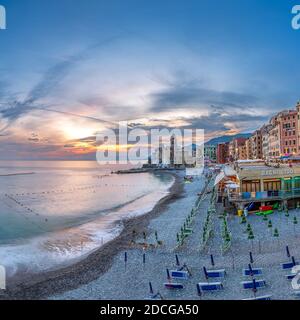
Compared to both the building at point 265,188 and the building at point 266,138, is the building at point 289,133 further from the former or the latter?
the building at point 265,188

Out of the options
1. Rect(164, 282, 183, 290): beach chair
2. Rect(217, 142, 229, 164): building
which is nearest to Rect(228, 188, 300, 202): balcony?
Rect(164, 282, 183, 290): beach chair

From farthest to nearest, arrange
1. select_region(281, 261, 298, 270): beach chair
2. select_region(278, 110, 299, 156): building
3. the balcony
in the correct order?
select_region(278, 110, 299, 156): building
the balcony
select_region(281, 261, 298, 270): beach chair

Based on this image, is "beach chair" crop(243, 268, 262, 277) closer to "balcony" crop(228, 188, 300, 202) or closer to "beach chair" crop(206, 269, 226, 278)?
"beach chair" crop(206, 269, 226, 278)

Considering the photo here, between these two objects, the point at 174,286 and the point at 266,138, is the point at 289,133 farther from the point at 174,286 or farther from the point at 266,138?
the point at 174,286

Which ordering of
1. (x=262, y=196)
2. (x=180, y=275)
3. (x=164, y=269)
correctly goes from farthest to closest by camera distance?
(x=262, y=196) < (x=164, y=269) < (x=180, y=275)

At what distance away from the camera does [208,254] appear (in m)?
15.3

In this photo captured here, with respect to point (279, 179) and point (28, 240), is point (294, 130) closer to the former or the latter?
point (279, 179)

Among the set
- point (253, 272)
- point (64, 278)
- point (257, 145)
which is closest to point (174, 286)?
point (253, 272)

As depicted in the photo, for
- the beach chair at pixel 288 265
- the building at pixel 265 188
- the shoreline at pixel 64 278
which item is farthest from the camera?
the building at pixel 265 188

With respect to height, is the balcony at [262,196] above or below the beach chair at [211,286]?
above

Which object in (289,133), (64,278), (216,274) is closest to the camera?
(216,274)

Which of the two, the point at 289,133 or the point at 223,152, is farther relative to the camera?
the point at 223,152

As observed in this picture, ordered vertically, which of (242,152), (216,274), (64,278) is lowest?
(64,278)

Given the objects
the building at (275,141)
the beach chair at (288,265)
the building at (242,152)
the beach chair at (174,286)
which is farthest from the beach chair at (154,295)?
the building at (242,152)
